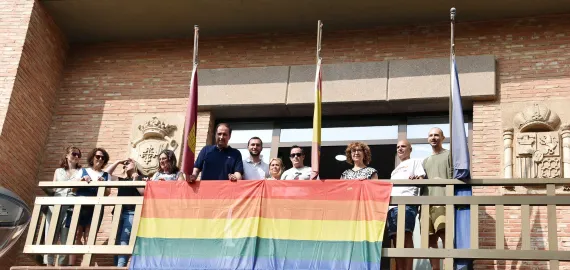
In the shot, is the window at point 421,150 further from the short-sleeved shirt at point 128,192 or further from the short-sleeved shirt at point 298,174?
the short-sleeved shirt at point 128,192

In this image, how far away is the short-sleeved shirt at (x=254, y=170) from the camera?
441 inches

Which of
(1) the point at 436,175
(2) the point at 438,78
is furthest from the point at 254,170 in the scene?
(2) the point at 438,78

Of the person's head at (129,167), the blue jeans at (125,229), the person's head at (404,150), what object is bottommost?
the blue jeans at (125,229)

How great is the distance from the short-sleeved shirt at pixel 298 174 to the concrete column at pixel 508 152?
259 cm

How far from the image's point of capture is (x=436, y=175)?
10.8m

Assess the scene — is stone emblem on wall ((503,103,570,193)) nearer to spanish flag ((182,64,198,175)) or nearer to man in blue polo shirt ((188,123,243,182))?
man in blue polo shirt ((188,123,243,182))

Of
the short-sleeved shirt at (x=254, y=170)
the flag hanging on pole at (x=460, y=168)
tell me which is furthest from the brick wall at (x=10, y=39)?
the flag hanging on pole at (x=460, y=168)

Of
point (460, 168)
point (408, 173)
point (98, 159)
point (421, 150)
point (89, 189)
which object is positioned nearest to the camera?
point (460, 168)

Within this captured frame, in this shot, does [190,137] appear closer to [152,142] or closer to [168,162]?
[168,162]

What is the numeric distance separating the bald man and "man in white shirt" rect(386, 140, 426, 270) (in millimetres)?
228

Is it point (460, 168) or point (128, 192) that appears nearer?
point (460, 168)

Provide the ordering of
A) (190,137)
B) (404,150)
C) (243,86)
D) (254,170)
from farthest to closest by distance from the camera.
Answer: (243,86) < (254,170) < (190,137) < (404,150)

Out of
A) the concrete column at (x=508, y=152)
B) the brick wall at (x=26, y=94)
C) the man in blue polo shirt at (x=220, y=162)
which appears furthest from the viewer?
the brick wall at (x=26, y=94)

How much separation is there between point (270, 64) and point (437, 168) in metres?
3.62
